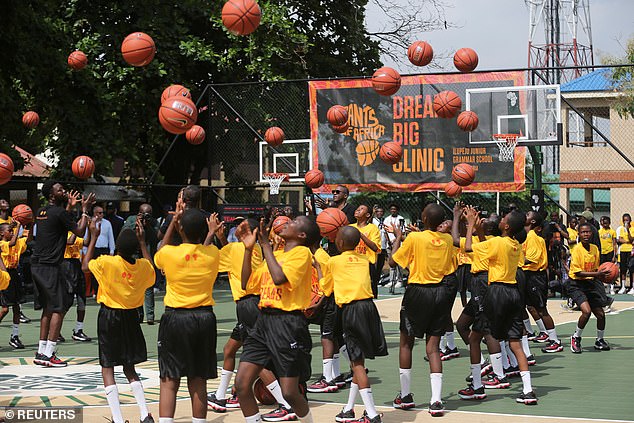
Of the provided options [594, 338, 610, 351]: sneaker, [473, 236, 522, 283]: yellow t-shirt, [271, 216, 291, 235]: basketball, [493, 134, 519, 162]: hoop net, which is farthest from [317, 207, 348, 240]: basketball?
[493, 134, 519, 162]: hoop net

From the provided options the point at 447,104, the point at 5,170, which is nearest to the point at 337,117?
the point at 447,104

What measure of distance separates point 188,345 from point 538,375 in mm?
5570

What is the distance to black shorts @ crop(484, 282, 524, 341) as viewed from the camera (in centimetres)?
1016

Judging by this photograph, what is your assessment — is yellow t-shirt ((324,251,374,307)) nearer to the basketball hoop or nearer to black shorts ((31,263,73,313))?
black shorts ((31,263,73,313))

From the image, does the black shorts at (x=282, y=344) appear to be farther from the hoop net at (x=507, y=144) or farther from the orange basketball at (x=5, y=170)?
the hoop net at (x=507, y=144)

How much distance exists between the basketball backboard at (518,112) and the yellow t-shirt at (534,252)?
20.9 ft

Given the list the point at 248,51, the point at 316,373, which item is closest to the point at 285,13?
the point at 248,51

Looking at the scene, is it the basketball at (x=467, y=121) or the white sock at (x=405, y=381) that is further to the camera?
the basketball at (x=467, y=121)

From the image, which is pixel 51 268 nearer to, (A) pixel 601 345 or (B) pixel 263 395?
(B) pixel 263 395

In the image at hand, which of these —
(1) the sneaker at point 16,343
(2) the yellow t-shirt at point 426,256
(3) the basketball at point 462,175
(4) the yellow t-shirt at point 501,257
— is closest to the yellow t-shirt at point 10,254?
(1) the sneaker at point 16,343

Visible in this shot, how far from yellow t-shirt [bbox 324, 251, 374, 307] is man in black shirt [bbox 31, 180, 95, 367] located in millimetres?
4373

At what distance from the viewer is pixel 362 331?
8.77m

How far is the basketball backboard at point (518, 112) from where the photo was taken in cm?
1938

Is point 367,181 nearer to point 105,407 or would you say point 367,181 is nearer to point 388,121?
point 388,121
